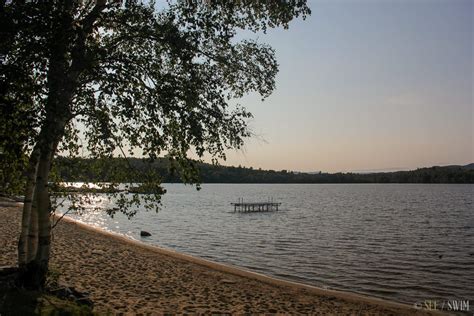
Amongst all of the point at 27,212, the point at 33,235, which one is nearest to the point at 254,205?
the point at 33,235

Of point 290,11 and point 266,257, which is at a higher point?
point 290,11

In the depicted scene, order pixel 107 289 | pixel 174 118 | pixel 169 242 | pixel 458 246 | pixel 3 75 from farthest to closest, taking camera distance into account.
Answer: pixel 169 242
pixel 458 246
pixel 107 289
pixel 174 118
pixel 3 75

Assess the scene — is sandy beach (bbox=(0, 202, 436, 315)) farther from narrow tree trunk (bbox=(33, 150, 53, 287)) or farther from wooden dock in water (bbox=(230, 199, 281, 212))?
wooden dock in water (bbox=(230, 199, 281, 212))

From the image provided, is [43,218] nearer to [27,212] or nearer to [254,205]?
[27,212]

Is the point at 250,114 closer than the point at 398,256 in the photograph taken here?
Yes

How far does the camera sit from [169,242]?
37656 mm

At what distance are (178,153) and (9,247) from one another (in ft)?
56.3

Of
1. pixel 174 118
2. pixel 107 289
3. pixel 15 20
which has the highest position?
pixel 15 20

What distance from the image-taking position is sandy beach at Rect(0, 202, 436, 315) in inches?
→ 513

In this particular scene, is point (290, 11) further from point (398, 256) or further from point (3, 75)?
point (398, 256)

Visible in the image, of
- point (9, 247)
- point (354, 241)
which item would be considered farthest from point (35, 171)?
point (354, 241)

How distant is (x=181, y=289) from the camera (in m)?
15.7

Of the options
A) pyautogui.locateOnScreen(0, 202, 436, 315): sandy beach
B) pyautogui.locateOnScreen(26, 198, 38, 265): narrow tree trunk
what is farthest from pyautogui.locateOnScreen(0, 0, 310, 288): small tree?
pyautogui.locateOnScreen(0, 202, 436, 315): sandy beach

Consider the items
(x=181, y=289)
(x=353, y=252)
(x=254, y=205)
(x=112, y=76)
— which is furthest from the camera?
(x=254, y=205)
